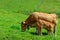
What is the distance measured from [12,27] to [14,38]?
12.0 feet

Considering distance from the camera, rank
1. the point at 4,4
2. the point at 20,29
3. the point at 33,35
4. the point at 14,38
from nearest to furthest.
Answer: the point at 14,38
the point at 33,35
the point at 20,29
the point at 4,4


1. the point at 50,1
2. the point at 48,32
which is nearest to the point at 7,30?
the point at 48,32

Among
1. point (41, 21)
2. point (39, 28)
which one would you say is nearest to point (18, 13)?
point (39, 28)

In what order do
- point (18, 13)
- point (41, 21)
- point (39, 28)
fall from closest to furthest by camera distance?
point (41, 21) < point (39, 28) < point (18, 13)

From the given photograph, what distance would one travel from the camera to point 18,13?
1138 inches

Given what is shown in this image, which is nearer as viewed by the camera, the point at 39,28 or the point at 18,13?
the point at 39,28

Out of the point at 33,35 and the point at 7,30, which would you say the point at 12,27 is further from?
the point at 33,35

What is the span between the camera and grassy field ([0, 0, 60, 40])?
1673 cm

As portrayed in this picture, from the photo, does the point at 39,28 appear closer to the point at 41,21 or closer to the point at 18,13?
the point at 41,21

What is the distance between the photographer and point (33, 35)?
17.3 metres

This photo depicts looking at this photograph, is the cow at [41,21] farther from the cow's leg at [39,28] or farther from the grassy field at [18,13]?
the grassy field at [18,13]

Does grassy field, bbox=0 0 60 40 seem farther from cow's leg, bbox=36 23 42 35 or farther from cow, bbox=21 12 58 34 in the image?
cow, bbox=21 12 58 34

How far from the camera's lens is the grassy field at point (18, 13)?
1673 cm

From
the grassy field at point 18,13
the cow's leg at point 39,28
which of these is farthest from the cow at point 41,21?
the grassy field at point 18,13
